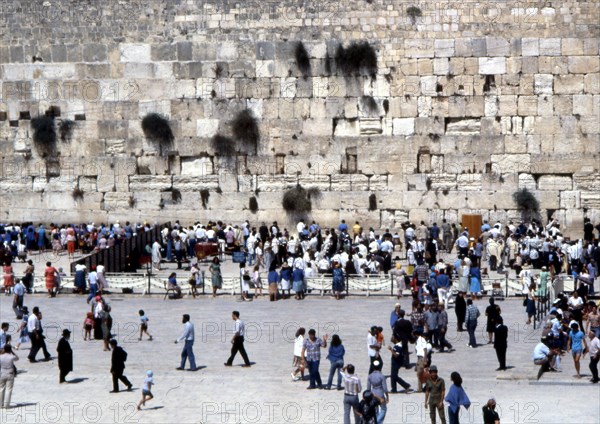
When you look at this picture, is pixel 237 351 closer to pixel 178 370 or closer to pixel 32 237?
pixel 178 370

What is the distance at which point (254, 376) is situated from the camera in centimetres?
2583

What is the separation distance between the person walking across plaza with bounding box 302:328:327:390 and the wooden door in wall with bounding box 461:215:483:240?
15.1 metres

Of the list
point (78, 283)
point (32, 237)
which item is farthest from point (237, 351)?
point (32, 237)

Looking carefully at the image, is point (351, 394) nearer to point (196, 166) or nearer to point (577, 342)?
point (577, 342)

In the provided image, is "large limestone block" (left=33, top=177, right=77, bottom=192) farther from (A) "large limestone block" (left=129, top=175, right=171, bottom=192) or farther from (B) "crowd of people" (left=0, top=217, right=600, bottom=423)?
(B) "crowd of people" (left=0, top=217, right=600, bottom=423)

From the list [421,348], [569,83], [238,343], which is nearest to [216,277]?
[238,343]

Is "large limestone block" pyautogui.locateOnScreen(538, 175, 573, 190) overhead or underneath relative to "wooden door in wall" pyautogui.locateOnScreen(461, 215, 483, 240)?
overhead

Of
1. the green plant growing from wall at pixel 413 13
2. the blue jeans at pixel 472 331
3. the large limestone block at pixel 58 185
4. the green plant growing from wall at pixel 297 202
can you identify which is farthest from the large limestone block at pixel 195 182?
the blue jeans at pixel 472 331

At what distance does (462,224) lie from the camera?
1570 inches

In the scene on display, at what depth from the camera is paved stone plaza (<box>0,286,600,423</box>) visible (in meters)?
23.7

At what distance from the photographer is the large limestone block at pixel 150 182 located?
41156 millimetres

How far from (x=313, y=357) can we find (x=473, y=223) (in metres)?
15.6

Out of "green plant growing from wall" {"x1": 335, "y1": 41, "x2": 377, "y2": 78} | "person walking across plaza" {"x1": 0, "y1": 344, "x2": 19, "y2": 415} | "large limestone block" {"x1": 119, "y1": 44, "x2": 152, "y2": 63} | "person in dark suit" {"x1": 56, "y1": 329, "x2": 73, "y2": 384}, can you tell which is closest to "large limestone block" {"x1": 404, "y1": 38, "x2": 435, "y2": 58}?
"green plant growing from wall" {"x1": 335, "y1": 41, "x2": 377, "y2": 78}

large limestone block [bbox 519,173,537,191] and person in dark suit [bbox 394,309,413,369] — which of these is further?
large limestone block [bbox 519,173,537,191]
